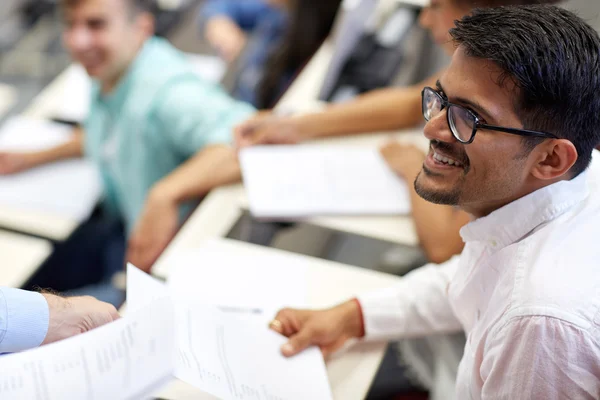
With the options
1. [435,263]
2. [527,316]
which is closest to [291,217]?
[435,263]

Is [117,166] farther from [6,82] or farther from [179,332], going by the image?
[6,82]

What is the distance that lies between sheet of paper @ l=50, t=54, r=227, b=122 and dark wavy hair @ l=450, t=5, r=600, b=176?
1.44 meters

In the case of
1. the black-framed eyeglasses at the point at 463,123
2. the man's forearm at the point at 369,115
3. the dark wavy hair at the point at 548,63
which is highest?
the dark wavy hair at the point at 548,63

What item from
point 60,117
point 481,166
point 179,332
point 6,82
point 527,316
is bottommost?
point 6,82

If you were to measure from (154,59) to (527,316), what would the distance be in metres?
1.29

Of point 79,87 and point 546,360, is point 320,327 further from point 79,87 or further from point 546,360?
point 79,87

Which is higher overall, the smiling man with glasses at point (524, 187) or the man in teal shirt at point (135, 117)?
the smiling man with glasses at point (524, 187)

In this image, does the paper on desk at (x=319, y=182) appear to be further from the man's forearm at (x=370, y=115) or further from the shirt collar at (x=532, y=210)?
the shirt collar at (x=532, y=210)

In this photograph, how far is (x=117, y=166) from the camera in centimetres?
181

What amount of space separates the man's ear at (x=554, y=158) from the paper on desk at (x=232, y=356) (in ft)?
1.51

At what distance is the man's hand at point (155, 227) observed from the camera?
1.48 m

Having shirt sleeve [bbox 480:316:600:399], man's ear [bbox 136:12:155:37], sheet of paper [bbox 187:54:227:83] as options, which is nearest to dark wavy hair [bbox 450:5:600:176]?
shirt sleeve [bbox 480:316:600:399]

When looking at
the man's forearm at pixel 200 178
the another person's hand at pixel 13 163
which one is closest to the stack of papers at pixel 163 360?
the man's forearm at pixel 200 178

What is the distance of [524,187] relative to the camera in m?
0.91
